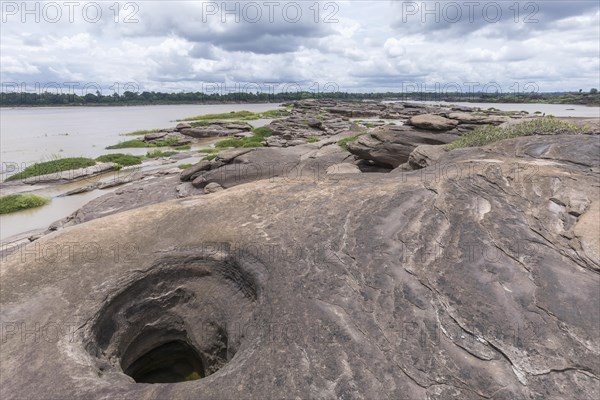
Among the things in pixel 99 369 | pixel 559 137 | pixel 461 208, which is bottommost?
pixel 99 369

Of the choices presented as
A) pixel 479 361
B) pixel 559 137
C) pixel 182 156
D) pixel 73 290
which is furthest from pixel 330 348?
pixel 182 156

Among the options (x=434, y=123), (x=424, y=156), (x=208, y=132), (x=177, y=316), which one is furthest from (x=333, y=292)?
(x=208, y=132)

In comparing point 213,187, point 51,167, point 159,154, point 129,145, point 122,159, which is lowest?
point 213,187

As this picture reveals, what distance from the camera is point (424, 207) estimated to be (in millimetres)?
8289

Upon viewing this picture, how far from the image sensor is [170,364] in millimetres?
8852

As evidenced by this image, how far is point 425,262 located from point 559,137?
→ 8027 mm

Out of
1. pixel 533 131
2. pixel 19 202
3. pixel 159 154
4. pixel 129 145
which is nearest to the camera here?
pixel 533 131

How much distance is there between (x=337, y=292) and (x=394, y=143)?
56.3 ft

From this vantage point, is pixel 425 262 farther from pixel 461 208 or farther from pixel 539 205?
pixel 539 205

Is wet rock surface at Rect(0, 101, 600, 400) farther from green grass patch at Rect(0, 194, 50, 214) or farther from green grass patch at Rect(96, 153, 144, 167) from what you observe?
green grass patch at Rect(96, 153, 144, 167)

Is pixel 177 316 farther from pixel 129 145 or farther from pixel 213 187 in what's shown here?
pixel 129 145

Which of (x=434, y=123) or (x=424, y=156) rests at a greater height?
(x=434, y=123)

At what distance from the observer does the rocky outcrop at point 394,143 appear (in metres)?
22.0

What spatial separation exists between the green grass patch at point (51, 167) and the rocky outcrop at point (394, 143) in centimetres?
2339
